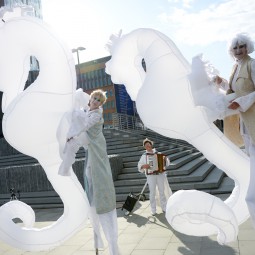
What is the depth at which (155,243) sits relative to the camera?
16.1 feet

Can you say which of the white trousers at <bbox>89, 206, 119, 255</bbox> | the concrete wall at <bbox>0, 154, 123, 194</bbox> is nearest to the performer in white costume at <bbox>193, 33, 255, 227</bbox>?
the white trousers at <bbox>89, 206, 119, 255</bbox>

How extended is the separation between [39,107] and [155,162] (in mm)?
3833

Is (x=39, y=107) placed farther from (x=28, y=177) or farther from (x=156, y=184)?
(x=28, y=177)

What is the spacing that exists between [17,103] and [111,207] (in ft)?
4.92

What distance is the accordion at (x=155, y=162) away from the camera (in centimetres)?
680

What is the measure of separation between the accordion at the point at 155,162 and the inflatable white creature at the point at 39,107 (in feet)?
10.7

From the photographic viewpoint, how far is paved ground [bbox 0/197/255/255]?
434 cm

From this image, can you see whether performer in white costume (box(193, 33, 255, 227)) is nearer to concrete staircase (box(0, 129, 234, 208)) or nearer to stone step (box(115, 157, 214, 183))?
concrete staircase (box(0, 129, 234, 208))

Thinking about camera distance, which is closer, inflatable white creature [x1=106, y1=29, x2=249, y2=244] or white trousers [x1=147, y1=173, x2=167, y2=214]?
inflatable white creature [x1=106, y1=29, x2=249, y2=244]

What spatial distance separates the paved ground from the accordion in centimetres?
96

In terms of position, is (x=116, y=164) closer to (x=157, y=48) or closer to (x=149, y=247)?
(x=149, y=247)

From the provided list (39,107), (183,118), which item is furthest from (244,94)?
(39,107)

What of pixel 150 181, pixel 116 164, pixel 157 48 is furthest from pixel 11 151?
pixel 157 48

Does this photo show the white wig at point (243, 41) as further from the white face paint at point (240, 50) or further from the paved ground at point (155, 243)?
the paved ground at point (155, 243)
